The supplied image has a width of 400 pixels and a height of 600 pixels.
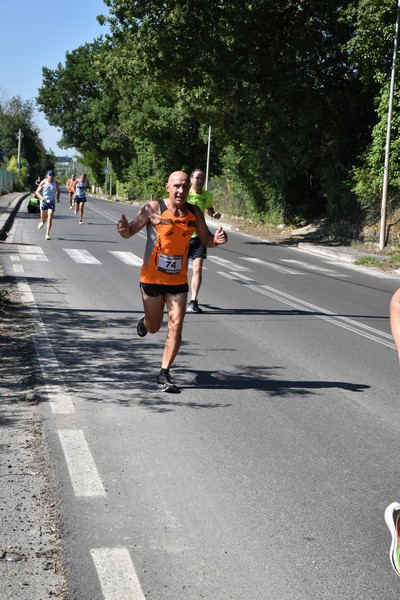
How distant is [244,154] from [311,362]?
2972 centimetres

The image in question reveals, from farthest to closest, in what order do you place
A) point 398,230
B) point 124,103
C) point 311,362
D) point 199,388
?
point 124,103, point 398,230, point 311,362, point 199,388

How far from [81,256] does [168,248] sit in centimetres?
1107

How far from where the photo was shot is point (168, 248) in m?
7.07

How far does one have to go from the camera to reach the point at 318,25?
28.2 m

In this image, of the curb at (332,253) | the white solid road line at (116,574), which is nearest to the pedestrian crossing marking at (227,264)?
the curb at (332,253)

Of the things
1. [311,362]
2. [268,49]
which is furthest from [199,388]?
[268,49]

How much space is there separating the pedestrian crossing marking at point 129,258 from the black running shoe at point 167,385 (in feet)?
31.7

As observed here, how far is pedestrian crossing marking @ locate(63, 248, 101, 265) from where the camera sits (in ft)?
55.2

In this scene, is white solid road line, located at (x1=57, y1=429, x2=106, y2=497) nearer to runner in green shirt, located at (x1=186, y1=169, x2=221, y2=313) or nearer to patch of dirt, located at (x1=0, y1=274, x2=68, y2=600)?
patch of dirt, located at (x1=0, y1=274, x2=68, y2=600)

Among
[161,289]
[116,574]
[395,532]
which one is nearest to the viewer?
[116,574]

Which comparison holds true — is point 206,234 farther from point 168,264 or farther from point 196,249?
point 196,249

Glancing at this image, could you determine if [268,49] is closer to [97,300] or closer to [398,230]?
[398,230]

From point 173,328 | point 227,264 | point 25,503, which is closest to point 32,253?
point 227,264

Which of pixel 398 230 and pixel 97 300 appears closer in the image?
pixel 97 300
